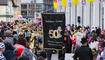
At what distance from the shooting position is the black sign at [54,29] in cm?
1209

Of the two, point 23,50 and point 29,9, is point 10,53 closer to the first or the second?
point 23,50

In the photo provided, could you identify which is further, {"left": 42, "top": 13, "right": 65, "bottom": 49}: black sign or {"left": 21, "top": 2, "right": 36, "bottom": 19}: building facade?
{"left": 21, "top": 2, "right": 36, "bottom": 19}: building facade

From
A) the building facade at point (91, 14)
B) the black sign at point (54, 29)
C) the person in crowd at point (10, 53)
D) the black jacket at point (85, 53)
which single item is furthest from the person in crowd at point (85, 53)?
the building facade at point (91, 14)

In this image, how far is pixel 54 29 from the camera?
40.1ft

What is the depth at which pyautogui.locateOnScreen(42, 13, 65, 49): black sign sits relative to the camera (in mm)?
12086

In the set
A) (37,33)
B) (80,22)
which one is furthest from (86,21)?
(37,33)

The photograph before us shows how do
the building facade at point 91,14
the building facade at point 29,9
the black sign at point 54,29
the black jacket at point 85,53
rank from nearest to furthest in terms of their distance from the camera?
the black jacket at point 85,53 < the black sign at point 54,29 < the building facade at point 91,14 < the building facade at point 29,9

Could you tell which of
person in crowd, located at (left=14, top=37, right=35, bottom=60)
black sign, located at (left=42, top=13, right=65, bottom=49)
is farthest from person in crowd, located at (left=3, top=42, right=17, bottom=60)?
black sign, located at (left=42, top=13, right=65, bottom=49)

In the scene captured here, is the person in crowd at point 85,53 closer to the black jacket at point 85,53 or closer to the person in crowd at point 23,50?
the black jacket at point 85,53

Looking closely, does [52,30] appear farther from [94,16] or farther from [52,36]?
[94,16]

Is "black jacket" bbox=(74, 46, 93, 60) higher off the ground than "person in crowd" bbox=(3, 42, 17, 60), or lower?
lower

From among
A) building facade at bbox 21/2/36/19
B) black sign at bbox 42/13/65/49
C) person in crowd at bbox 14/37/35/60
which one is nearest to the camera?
person in crowd at bbox 14/37/35/60

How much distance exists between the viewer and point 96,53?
12.8 m

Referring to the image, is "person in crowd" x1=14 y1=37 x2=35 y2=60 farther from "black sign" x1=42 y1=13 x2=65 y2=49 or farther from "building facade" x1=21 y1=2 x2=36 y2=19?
"building facade" x1=21 y1=2 x2=36 y2=19
